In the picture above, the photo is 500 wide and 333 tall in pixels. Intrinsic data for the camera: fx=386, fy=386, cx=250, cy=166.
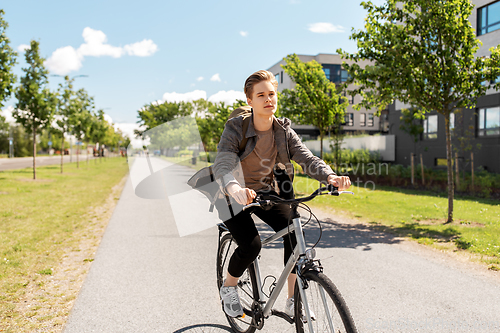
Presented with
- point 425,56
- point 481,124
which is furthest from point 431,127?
point 425,56

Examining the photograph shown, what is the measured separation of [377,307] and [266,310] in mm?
1424

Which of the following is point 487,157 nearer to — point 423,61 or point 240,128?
point 423,61

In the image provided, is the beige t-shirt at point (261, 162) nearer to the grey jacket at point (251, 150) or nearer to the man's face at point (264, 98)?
the grey jacket at point (251, 150)

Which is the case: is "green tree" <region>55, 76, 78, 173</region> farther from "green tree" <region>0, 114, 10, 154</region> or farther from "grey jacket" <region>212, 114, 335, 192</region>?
"green tree" <region>0, 114, 10, 154</region>

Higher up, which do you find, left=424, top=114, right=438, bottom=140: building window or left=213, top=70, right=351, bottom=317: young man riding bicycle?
left=424, top=114, right=438, bottom=140: building window

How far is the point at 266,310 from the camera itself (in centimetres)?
285

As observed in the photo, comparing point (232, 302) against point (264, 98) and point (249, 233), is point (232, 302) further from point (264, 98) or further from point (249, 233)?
point (264, 98)

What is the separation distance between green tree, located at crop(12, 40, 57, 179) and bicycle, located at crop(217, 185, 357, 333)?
19.4 metres

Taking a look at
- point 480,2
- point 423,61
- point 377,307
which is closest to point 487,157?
point 480,2

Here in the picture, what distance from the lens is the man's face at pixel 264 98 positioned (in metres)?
2.75

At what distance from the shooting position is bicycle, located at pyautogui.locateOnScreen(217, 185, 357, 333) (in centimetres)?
213

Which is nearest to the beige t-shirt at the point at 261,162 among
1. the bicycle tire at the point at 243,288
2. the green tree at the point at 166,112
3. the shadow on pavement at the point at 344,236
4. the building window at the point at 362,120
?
the bicycle tire at the point at 243,288

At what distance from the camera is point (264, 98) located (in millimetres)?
2762

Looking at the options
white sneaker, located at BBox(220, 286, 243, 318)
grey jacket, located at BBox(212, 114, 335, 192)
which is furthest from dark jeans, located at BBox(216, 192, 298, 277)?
grey jacket, located at BBox(212, 114, 335, 192)
